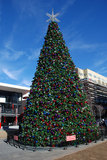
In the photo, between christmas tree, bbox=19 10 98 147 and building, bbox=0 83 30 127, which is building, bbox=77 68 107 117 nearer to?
building, bbox=0 83 30 127

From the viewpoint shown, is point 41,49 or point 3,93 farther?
point 3,93

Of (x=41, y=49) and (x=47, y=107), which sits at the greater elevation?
(x=41, y=49)

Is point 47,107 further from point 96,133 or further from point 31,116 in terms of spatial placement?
point 96,133

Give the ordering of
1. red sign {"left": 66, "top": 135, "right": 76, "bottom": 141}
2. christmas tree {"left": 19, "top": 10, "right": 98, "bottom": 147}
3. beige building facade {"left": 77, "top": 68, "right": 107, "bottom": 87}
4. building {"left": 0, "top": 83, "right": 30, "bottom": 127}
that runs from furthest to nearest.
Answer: beige building facade {"left": 77, "top": 68, "right": 107, "bottom": 87}
building {"left": 0, "top": 83, "right": 30, "bottom": 127}
christmas tree {"left": 19, "top": 10, "right": 98, "bottom": 147}
red sign {"left": 66, "top": 135, "right": 76, "bottom": 141}

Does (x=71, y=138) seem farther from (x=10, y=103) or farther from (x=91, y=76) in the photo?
(x=91, y=76)

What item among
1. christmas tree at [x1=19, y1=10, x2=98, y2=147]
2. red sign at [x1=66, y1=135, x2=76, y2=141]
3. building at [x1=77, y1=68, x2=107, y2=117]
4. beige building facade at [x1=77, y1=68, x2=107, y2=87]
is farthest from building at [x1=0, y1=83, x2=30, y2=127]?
beige building facade at [x1=77, y1=68, x2=107, y2=87]

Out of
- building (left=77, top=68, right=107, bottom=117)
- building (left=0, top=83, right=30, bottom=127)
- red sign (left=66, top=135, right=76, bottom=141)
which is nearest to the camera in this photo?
red sign (left=66, top=135, right=76, bottom=141)

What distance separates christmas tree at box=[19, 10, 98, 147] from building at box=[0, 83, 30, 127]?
24480mm

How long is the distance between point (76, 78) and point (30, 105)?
4143 millimetres

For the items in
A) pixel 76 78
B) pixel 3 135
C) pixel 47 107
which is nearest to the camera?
pixel 47 107

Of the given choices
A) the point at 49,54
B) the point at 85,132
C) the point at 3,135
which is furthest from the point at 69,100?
the point at 3,135

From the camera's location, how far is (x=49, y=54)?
36.5 ft

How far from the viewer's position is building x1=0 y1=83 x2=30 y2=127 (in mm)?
33869

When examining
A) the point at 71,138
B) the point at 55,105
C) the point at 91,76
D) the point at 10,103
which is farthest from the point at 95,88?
the point at 71,138
